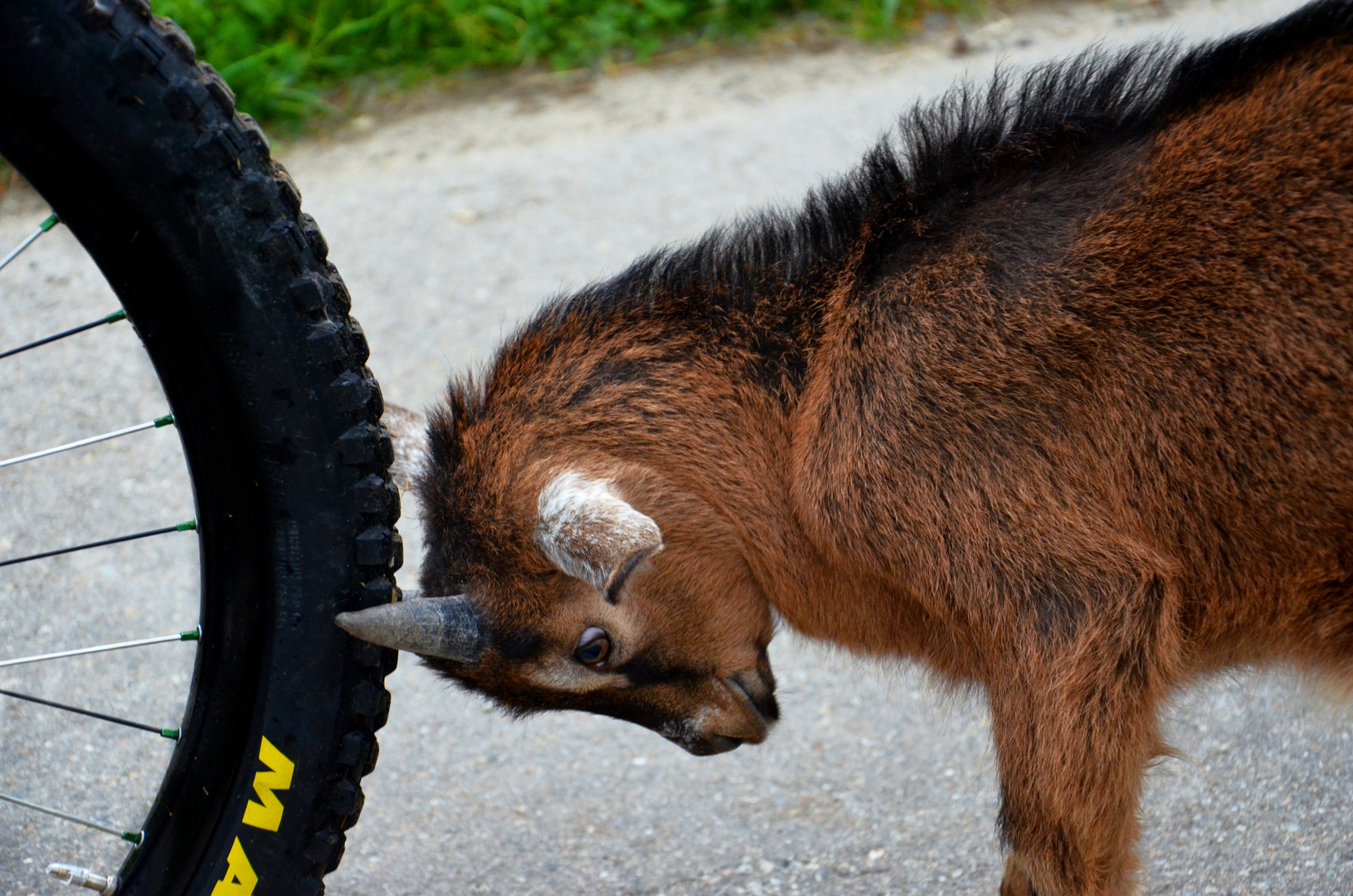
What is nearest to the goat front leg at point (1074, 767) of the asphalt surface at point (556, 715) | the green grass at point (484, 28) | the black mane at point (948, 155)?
the asphalt surface at point (556, 715)

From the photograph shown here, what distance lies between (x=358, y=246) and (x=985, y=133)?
375 centimetres

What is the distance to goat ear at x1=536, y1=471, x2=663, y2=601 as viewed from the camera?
8.61 ft

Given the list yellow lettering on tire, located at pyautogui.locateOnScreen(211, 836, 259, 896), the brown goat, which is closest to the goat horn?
the brown goat

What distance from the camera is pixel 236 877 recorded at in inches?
100

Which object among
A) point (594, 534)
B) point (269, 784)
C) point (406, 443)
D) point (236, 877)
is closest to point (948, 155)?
point (594, 534)

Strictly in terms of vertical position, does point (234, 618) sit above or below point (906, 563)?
above

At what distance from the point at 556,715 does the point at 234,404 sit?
1.85 metres

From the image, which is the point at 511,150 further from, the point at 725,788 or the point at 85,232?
the point at 85,232

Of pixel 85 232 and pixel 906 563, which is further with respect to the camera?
pixel 906 563

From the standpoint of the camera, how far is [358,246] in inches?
235

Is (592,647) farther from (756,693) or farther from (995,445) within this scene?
(995,445)

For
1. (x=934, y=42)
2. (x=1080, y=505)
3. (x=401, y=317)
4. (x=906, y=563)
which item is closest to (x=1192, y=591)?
(x=1080, y=505)

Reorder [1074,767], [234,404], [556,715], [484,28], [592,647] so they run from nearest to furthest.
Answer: [234,404] < [1074,767] < [592,647] < [556,715] < [484,28]

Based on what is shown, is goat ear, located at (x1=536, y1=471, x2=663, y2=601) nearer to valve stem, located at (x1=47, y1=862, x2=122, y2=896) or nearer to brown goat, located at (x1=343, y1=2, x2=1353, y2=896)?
brown goat, located at (x1=343, y1=2, x2=1353, y2=896)
